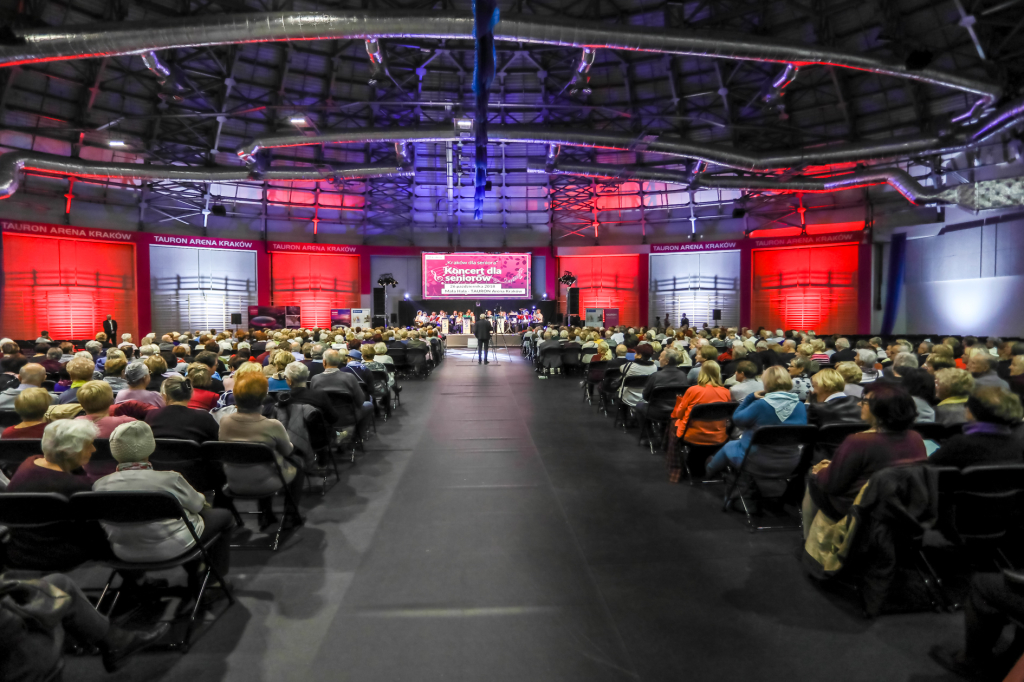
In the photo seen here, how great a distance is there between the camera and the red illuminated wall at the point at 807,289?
779 inches

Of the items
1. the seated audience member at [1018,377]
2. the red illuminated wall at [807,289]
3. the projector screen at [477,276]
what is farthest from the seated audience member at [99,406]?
the red illuminated wall at [807,289]

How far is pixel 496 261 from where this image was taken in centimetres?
2395

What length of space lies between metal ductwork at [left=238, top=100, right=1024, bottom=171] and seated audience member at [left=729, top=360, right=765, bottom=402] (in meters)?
10.8

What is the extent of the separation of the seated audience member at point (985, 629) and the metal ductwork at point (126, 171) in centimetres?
1762

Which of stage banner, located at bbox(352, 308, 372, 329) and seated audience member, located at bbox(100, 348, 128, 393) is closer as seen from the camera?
seated audience member, located at bbox(100, 348, 128, 393)

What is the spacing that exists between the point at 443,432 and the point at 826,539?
189 inches

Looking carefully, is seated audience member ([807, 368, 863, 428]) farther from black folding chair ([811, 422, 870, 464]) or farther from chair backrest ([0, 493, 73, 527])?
chair backrest ([0, 493, 73, 527])

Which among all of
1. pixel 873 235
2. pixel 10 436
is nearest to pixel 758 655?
pixel 10 436

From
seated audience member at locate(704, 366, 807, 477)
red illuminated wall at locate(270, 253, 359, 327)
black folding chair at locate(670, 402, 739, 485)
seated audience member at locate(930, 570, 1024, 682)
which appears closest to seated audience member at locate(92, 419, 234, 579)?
seated audience member at locate(930, 570, 1024, 682)

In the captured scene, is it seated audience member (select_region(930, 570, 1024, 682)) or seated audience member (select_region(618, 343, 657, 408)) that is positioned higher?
seated audience member (select_region(618, 343, 657, 408))

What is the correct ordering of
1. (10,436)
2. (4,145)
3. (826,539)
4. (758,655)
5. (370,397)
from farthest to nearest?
(4,145), (370,397), (10,436), (826,539), (758,655)

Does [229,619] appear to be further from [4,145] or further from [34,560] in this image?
[4,145]

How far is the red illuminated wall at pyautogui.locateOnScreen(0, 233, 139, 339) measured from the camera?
1638 cm

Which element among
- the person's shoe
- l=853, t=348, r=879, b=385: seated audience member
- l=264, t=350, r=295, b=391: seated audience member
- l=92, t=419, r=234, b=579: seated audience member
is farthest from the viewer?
l=853, t=348, r=879, b=385: seated audience member
